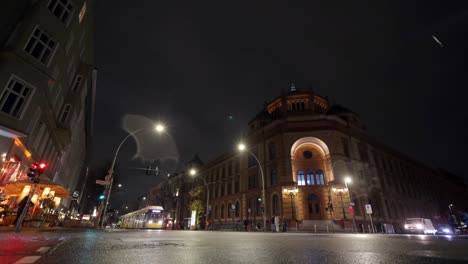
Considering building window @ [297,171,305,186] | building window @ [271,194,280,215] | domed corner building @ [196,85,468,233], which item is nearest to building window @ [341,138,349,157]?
domed corner building @ [196,85,468,233]

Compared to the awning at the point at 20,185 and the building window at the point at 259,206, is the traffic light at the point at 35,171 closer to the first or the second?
the awning at the point at 20,185

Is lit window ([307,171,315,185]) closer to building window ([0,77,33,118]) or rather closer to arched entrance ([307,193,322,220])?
arched entrance ([307,193,322,220])

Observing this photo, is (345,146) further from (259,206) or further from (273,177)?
(259,206)

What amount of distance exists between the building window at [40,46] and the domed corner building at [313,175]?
26097 mm

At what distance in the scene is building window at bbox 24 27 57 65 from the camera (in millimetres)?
15820

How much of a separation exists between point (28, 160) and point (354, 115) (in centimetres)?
4989

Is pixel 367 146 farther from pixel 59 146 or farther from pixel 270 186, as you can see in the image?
pixel 59 146

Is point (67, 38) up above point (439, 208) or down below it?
above

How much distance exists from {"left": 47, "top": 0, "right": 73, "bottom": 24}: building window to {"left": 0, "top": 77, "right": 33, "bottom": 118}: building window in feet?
21.3

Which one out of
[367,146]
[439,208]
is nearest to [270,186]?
[367,146]

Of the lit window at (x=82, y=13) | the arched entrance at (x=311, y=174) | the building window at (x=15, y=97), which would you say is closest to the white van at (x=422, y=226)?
the arched entrance at (x=311, y=174)

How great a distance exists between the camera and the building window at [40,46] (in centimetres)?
1582

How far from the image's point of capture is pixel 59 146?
82.1 feet

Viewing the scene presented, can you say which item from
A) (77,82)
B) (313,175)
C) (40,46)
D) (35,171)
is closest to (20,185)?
(35,171)
